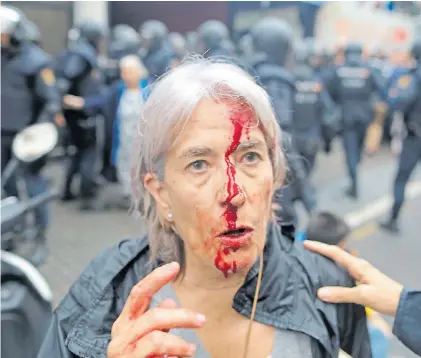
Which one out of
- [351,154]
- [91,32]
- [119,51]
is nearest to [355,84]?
[351,154]

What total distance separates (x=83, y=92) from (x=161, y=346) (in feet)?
15.7

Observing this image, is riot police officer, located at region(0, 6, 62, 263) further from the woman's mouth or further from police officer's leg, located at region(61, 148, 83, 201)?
the woman's mouth

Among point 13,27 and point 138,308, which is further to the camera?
point 13,27

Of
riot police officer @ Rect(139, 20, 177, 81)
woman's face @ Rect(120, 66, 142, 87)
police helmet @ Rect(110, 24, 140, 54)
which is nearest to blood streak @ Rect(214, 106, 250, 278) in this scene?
woman's face @ Rect(120, 66, 142, 87)

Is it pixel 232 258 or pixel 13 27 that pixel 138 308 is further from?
pixel 13 27

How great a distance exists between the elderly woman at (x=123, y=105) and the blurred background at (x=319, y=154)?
0.63 feet

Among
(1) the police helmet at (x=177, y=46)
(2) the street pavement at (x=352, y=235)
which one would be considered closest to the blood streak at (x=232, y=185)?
(2) the street pavement at (x=352, y=235)

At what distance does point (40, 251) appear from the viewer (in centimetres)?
425

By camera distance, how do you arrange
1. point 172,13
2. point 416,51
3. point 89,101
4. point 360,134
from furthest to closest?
point 172,13 < point 360,134 < point 416,51 < point 89,101

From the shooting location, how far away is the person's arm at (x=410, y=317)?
133 cm

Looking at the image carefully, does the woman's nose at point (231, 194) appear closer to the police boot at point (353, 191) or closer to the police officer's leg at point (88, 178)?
the police officer's leg at point (88, 178)

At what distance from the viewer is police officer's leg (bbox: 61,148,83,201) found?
564 cm

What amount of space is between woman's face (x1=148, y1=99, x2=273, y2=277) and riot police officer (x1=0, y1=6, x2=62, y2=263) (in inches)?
127

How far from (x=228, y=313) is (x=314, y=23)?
12072 millimetres
